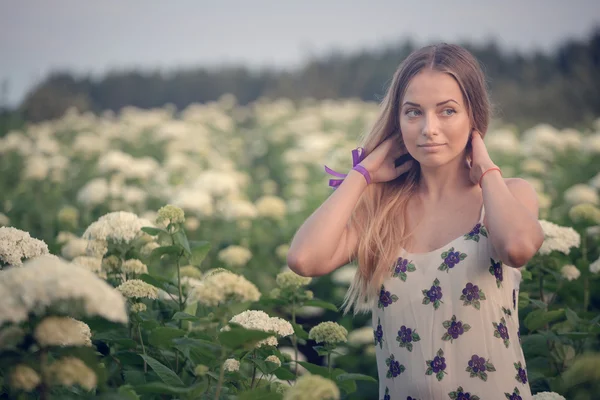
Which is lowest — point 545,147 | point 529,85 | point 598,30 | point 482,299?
point 482,299

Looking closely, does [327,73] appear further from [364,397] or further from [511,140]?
[364,397]

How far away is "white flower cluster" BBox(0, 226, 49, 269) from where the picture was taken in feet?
6.72

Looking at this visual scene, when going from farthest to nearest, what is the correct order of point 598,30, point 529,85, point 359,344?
point 529,85 < point 598,30 < point 359,344

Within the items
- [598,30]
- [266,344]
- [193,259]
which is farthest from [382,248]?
[598,30]

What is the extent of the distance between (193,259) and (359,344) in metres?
1.76

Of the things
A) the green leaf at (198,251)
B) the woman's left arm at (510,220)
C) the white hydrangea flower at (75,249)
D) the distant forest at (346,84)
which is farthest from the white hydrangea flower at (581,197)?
the distant forest at (346,84)

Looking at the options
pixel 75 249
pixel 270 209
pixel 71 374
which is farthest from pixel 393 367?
Result: pixel 270 209

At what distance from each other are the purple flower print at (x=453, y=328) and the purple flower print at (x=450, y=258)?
161mm

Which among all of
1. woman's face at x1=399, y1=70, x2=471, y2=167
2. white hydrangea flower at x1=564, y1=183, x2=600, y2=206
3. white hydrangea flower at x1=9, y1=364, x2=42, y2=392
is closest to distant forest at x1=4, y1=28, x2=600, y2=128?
white hydrangea flower at x1=564, y1=183, x2=600, y2=206

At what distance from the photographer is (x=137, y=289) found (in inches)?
83.5

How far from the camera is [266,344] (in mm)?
2010

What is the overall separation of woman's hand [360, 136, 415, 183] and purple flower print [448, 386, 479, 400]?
792mm

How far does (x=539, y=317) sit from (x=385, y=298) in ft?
2.40

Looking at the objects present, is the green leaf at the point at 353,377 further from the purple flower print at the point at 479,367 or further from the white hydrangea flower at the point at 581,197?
the white hydrangea flower at the point at 581,197
